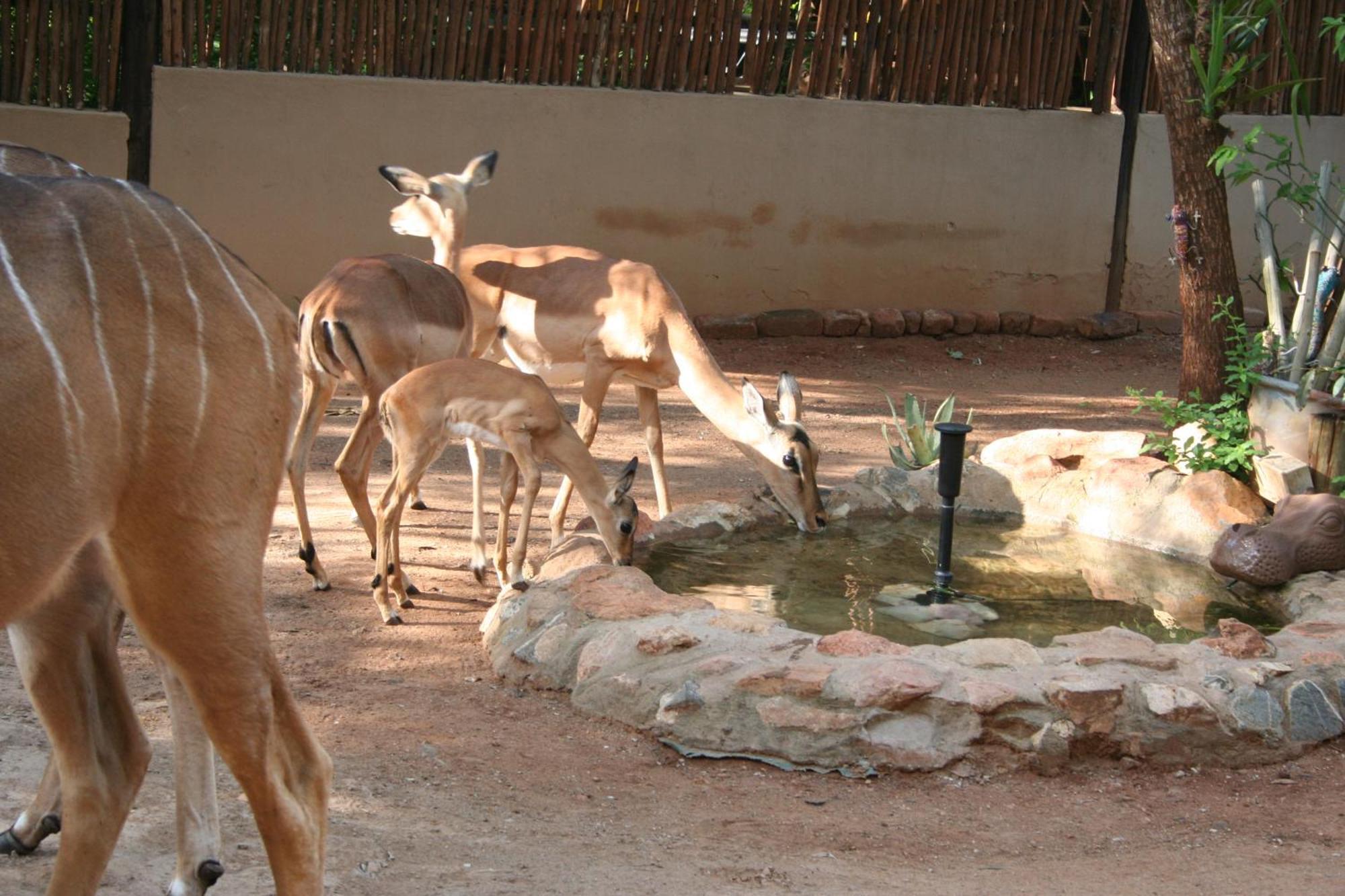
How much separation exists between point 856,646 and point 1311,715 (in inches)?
53.5

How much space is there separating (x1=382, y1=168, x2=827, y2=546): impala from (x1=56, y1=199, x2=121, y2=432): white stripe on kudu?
393cm

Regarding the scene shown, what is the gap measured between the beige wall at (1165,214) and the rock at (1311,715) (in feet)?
28.1

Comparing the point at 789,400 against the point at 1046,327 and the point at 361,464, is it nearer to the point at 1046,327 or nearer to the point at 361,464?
the point at 361,464

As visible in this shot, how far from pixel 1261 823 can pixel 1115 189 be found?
9.31 meters

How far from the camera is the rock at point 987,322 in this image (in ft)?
40.1

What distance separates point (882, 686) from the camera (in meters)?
4.24

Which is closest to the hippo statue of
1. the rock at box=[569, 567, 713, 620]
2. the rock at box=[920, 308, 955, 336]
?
the rock at box=[569, 567, 713, 620]

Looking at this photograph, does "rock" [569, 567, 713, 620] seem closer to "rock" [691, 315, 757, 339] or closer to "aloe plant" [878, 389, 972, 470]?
"aloe plant" [878, 389, 972, 470]

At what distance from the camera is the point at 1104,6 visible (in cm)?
1216

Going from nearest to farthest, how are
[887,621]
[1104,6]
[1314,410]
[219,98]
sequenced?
[887,621] < [1314,410] < [219,98] < [1104,6]

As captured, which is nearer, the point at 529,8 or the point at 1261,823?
the point at 1261,823

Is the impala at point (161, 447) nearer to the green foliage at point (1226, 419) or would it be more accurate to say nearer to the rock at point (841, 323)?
the green foliage at point (1226, 419)

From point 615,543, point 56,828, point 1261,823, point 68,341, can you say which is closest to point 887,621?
point 615,543

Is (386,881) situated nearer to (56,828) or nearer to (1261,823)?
(56,828)
